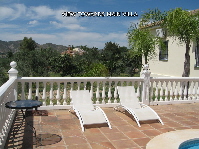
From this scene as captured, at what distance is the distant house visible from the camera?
40.7 ft

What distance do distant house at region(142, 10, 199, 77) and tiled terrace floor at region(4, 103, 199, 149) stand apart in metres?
5.80

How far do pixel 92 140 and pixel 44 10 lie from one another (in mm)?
14419

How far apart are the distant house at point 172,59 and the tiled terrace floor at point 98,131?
5.80 meters

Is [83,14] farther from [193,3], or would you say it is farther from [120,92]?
[193,3]

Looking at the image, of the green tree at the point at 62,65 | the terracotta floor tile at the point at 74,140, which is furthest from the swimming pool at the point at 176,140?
the green tree at the point at 62,65

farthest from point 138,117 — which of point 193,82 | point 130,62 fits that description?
point 130,62

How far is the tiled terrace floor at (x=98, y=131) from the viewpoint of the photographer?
15.2 feet

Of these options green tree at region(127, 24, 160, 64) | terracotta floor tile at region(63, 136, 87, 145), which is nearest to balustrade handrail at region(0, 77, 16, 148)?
terracotta floor tile at region(63, 136, 87, 145)

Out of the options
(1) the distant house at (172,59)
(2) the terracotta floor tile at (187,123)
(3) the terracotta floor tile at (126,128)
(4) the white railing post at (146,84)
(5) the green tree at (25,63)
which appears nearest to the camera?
(3) the terracotta floor tile at (126,128)

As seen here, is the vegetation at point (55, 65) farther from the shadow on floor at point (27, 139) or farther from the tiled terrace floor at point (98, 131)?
the shadow on floor at point (27, 139)

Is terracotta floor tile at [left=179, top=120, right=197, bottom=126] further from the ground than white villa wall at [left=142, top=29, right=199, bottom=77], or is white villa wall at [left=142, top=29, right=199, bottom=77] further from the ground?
white villa wall at [left=142, top=29, right=199, bottom=77]

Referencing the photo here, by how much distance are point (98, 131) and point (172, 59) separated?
1036 centimetres

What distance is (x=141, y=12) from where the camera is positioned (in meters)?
11.3

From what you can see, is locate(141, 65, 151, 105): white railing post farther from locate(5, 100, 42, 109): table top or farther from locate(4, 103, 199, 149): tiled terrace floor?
locate(5, 100, 42, 109): table top
